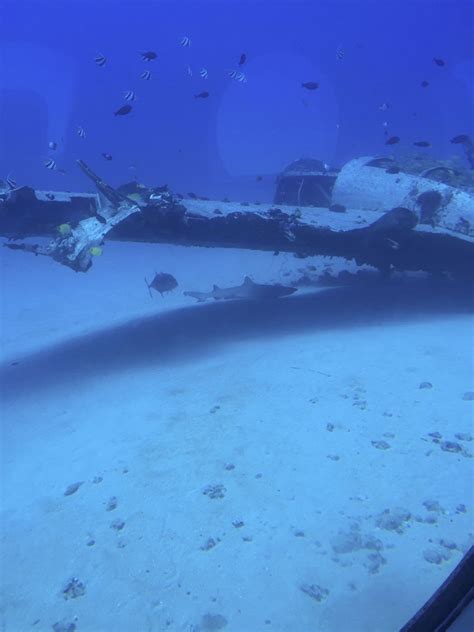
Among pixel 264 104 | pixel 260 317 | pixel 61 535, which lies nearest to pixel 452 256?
pixel 260 317

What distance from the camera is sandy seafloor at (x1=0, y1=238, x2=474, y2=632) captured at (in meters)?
3.58

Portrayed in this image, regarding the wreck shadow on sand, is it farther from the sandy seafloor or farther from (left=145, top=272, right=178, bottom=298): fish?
(left=145, top=272, right=178, bottom=298): fish

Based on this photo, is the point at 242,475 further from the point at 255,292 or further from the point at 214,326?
the point at 255,292

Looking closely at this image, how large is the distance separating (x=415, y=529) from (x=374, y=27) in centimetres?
12054

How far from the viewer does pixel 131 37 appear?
98.1 m

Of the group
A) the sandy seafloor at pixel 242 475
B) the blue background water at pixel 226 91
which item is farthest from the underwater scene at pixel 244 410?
the blue background water at pixel 226 91

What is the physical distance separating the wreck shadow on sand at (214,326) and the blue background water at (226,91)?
4800 centimetres

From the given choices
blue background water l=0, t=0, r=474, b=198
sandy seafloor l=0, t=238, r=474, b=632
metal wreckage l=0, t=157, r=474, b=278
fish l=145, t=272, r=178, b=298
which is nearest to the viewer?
sandy seafloor l=0, t=238, r=474, b=632

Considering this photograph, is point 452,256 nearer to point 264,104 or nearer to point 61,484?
point 61,484

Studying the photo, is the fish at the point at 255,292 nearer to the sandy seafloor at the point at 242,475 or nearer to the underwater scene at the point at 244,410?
the underwater scene at the point at 244,410

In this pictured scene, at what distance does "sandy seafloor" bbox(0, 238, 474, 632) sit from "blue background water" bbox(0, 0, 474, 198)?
51.3m

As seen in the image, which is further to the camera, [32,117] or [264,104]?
[264,104]

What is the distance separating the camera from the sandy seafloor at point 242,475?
3.58 m

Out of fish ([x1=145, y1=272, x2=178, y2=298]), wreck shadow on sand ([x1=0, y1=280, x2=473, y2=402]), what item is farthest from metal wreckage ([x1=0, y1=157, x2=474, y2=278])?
fish ([x1=145, y1=272, x2=178, y2=298])
